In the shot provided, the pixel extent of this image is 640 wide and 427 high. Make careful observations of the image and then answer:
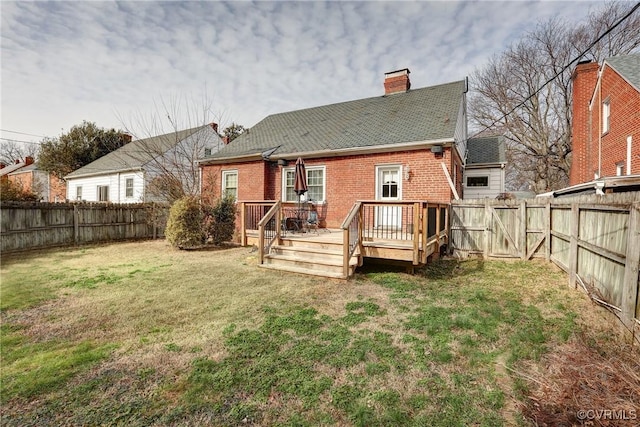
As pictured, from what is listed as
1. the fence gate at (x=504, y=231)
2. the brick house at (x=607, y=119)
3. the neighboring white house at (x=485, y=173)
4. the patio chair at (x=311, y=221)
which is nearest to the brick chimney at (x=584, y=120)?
the brick house at (x=607, y=119)

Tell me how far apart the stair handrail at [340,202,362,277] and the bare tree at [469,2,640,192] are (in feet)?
58.8

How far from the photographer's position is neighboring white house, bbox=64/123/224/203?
595 inches

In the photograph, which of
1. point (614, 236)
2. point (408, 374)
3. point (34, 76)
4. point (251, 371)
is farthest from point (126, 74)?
point (614, 236)

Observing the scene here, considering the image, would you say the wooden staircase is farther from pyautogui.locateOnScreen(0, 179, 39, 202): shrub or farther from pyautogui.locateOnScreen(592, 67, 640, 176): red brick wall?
pyautogui.locateOnScreen(0, 179, 39, 202): shrub

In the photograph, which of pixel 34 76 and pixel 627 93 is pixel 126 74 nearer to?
pixel 34 76

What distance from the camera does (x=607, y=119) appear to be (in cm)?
1173

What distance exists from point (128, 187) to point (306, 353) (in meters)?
18.5

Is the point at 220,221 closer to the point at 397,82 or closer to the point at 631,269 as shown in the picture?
the point at 397,82

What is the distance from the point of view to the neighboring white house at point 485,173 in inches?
491

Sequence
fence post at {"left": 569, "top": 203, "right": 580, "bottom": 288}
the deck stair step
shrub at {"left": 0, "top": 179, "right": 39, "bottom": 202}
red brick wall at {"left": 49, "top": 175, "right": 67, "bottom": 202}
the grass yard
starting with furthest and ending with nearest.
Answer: red brick wall at {"left": 49, "top": 175, "right": 67, "bottom": 202} → shrub at {"left": 0, "top": 179, "right": 39, "bottom": 202} → the deck stair step → fence post at {"left": 569, "top": 203, "right": 580, "bottom": 288} → the grass yard

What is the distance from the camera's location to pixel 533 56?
21094mm

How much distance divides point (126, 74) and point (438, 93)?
38.6 feet

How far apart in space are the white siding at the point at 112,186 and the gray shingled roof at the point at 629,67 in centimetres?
2179
